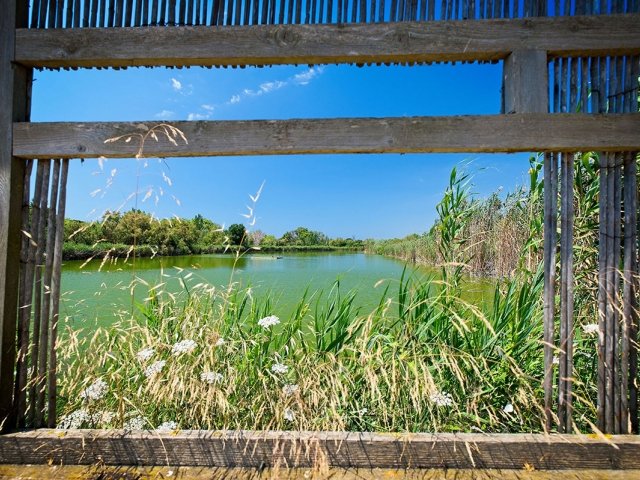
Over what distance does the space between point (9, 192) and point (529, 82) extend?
8.57 feet

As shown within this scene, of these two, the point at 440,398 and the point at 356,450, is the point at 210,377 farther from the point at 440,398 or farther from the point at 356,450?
the point at 440,398

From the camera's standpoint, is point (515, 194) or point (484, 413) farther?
point (515, 194)

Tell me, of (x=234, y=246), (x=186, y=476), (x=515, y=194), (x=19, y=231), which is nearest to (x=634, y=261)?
(x=234, y=246)

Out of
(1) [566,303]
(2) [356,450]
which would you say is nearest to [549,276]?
(1) [566,303]

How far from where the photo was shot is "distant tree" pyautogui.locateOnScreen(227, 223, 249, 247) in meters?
2.16

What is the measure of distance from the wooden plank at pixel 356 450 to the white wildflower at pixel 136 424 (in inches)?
3.0

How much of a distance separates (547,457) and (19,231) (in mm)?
2837

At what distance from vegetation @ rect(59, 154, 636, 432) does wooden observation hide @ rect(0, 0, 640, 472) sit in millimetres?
190

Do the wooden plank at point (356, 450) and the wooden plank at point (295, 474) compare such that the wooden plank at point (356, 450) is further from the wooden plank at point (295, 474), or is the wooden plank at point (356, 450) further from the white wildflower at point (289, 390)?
the white wildflower at point (289, 390)

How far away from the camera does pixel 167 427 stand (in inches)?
68.2

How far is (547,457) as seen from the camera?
1633 millimetres

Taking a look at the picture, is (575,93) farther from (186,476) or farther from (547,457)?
(186,476)

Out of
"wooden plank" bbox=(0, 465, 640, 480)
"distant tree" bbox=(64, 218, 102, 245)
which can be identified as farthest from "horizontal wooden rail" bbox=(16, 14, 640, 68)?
"wooden plank" bbox=(0, 465, 640, 480)

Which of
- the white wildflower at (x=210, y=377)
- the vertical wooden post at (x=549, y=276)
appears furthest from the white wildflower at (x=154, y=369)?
the vertical wooden post at (x=549, y=276)
